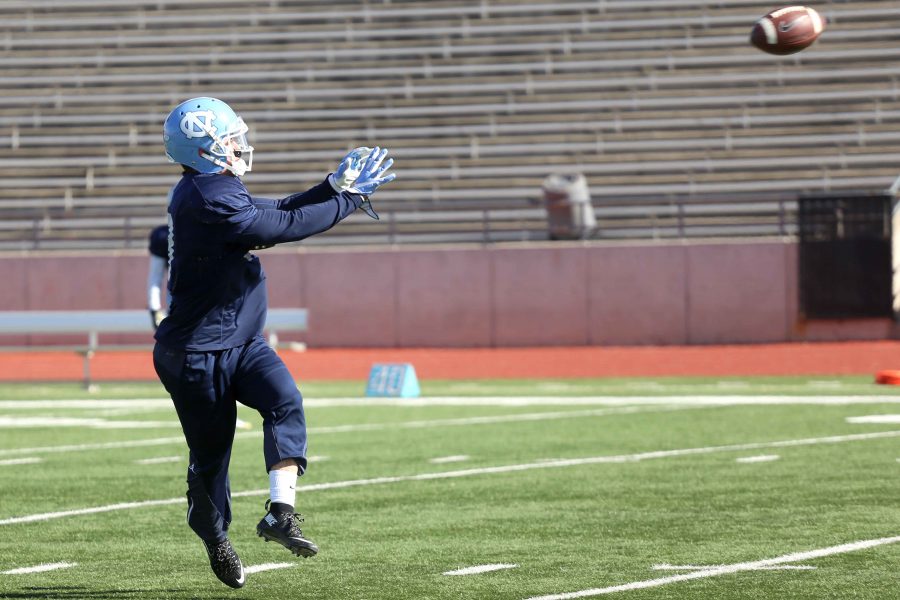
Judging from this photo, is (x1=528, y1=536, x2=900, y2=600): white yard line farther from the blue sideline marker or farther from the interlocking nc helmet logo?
the blue sideline marker

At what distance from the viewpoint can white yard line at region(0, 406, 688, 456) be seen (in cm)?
1159

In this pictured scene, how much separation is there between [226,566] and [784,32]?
5975 millimetres

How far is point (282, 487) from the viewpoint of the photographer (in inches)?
226

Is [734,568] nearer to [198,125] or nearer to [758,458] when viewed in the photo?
[198,125]

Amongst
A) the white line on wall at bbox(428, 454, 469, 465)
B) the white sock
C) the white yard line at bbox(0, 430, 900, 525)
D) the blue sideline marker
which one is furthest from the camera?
the blue sideline marker

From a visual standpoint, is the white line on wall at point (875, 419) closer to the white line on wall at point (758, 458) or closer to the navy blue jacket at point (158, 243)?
the white line on wall at point (758, 458)

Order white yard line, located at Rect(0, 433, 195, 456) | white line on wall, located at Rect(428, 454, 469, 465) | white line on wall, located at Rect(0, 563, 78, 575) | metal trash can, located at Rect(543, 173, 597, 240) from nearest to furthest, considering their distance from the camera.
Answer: white line on wall, located at Rect(0, 563, 78, 575), white line on wall, located at Rect(428, 454, 469, 465), white yard line, located at Rect(0, 433, 195, 456), metal trash can, located at Rect(543, 173, 597, 240)

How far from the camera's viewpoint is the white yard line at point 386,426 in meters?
11.6

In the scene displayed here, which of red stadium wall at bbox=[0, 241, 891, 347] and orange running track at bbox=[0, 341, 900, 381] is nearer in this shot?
orange running track at bbox=[0, 341, 900, 381]

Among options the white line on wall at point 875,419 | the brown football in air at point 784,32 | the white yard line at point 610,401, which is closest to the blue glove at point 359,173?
the brown football in air at point 784,32

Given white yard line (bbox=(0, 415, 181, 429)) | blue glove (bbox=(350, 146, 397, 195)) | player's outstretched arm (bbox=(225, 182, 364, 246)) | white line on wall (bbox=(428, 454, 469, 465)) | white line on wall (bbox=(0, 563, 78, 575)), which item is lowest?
white yard line (bbox=(0, 415, 181, 429))

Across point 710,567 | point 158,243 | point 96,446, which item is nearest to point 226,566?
point 710,567

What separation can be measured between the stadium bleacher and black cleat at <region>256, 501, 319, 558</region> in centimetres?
1875

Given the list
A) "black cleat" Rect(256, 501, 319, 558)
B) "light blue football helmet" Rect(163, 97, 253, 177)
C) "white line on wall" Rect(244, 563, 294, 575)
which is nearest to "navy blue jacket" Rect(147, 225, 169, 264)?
"white line on wall" Rect(244, 563, 294, 575)
